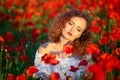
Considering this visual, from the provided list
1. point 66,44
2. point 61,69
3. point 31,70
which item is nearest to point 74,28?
point 66,44

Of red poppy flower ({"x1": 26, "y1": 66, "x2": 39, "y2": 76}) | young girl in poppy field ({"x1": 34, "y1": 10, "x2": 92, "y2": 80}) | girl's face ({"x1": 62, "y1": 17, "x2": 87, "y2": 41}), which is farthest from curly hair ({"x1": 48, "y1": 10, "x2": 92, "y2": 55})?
red poppy flower ({"x1": 26, "y1": 66, "x2": 39, "y2": 76})

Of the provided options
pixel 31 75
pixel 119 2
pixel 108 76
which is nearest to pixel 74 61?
pixel 31 75

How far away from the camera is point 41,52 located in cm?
414

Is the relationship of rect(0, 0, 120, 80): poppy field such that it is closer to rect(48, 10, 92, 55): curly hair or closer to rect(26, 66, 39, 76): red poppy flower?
rect(26, 66, 39, 76): red poppy flower

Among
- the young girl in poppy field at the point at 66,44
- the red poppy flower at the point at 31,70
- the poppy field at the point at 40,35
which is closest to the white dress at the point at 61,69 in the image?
the young girl in poppy field at the point at 66,44

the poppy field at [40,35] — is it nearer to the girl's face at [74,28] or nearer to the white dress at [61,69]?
the white dress at [61,69]

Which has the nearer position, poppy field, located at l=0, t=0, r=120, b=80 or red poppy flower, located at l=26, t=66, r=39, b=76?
poppy field, located at l=0, t=0, r=120, b=80

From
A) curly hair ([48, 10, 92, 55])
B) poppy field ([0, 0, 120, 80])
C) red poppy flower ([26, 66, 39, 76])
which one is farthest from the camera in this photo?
curly hair ([48, 10, 92, 55])

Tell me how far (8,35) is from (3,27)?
2.52 metres

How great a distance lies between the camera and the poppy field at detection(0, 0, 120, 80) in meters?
3.08

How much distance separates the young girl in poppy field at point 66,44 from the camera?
3875 mm

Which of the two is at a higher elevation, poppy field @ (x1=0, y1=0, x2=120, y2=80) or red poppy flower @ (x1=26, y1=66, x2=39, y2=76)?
poppy field @ (x1=0, y1=0, x2=120, y2=80)

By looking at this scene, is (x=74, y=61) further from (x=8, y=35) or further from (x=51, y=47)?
(x=8, y=35)

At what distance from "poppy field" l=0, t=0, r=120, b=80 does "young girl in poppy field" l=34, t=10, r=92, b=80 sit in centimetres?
17
